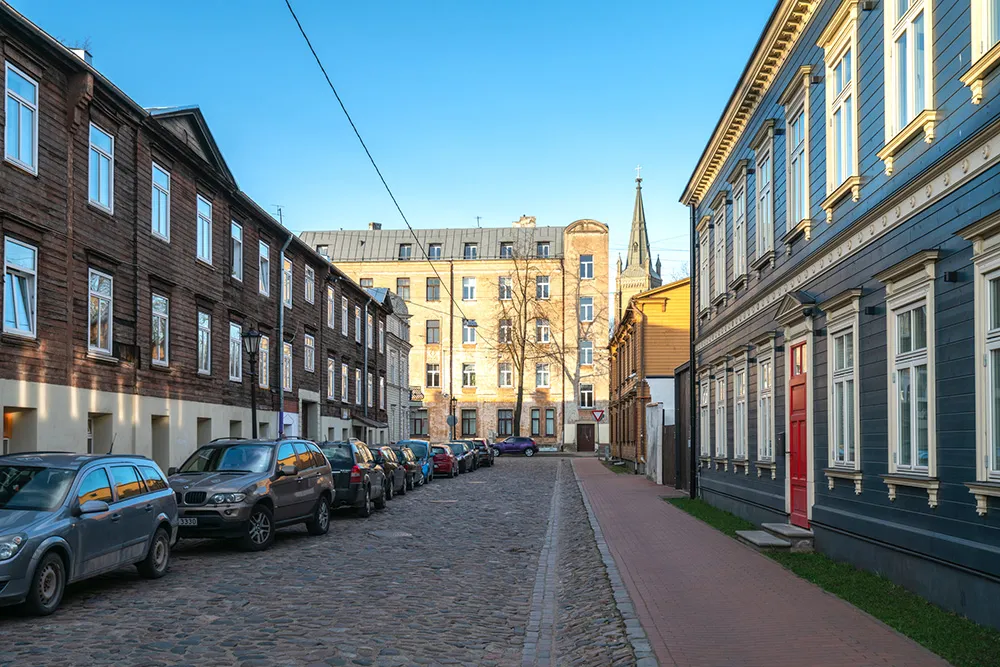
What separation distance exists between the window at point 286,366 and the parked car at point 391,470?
603 centimetres

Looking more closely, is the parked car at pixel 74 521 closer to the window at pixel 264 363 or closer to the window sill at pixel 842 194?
the window sill at pixel 842 194

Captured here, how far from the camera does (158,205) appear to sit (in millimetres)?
22719

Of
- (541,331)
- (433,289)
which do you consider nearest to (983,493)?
(541,331)

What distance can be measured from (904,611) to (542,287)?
67045mm

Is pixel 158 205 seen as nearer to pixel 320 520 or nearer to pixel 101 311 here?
pixel 101 311

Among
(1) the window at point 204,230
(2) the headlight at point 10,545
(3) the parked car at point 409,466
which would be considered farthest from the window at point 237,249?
(2) the headlight at point 10,545

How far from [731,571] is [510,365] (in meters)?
64.4

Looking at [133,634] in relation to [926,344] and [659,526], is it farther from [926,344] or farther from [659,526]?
[659,526]

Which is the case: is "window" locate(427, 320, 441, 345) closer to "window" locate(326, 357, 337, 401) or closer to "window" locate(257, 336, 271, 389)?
"window" locate(326, 357, 337, 401)

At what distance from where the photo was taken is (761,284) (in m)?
17.8

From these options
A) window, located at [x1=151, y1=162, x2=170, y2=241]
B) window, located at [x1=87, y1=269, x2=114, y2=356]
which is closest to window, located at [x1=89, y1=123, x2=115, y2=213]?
window, located at [x1=87, y1=269, x2=114, y2=356]

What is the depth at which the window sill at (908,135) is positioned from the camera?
9.52 meters

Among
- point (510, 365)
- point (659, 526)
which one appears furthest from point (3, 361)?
point (510, 365)

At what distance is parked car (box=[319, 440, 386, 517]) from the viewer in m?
20.6
